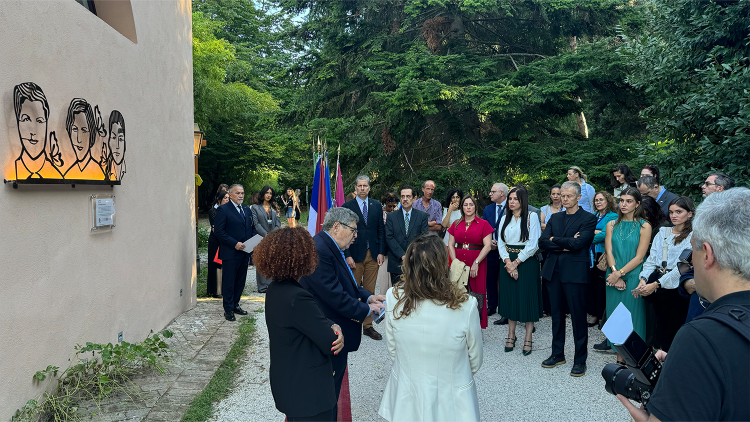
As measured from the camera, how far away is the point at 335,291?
140 inches

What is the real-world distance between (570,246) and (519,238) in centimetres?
90

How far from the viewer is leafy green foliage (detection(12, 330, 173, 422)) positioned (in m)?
4.08

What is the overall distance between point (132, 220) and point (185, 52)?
3.73 meters

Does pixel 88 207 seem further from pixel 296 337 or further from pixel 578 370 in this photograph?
pixel 578 370

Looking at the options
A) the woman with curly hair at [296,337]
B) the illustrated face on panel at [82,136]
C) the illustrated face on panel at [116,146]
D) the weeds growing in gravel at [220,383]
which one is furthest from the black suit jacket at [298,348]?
the illustrated face on panel at [116,146]

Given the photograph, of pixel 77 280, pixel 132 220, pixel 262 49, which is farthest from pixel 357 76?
Answer: pixel 262 49

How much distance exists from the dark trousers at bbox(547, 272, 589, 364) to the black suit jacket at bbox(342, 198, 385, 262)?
273 cm

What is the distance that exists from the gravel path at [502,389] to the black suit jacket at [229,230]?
1.76 m

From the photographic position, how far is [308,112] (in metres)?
16.9

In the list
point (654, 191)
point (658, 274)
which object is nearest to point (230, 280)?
point (658, 274)

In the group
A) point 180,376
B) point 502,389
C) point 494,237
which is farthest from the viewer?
point 494,237

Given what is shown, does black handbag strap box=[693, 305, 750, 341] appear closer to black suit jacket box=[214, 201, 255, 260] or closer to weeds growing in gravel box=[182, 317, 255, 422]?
weeds growing in gravel box=[182, 317, 255, 422]

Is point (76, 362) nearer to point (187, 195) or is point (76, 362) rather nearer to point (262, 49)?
point (187, 195)

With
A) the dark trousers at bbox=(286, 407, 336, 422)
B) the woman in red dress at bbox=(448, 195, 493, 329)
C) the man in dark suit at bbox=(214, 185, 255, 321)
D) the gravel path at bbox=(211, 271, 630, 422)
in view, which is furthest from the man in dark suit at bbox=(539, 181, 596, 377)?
the man in dark suit at bbox=(214, 185, 255, 321)
